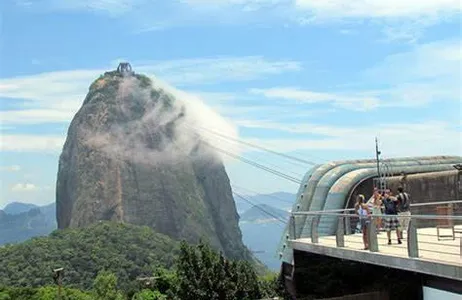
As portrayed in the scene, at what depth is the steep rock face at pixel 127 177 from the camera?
572 ft

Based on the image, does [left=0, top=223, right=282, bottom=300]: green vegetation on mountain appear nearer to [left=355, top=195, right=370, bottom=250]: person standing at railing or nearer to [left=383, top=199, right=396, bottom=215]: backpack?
[left=355, top=195, right=370, bottom=250]: person standing at railing

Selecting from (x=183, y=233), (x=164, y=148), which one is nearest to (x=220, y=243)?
(x=183, y=233)

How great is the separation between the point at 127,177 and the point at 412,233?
174546 millimetres

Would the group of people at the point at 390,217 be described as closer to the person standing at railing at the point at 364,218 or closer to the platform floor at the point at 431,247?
the person standing at railing at the point at 364,218

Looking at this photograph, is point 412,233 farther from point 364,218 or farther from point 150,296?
point 150,296

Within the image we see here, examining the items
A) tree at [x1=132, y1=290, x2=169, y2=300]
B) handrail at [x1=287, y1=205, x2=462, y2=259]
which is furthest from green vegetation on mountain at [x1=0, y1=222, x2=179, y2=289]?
handrail at [x1=287, y1=205, x2=462, y2=259]

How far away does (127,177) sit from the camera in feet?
600

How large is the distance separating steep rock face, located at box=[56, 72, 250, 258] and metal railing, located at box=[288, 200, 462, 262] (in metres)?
155

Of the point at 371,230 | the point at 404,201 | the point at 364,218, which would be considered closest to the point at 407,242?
the point at 371,230

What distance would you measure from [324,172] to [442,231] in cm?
1181

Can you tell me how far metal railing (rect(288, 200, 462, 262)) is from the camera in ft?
37.2

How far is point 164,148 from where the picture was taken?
197 meters

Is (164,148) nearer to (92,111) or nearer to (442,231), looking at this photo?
(92,111)

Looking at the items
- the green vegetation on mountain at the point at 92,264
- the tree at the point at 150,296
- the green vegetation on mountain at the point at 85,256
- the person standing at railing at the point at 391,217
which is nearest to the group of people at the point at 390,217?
the person standing at railing at the point at 391,217
